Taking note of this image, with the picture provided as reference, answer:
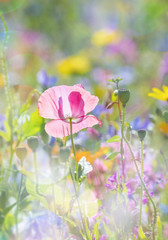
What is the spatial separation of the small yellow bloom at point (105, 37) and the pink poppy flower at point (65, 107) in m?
1.76

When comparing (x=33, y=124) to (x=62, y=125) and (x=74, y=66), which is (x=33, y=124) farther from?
(x=74, y=66)

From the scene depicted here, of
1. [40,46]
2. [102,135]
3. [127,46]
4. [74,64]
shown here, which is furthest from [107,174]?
[40,46]

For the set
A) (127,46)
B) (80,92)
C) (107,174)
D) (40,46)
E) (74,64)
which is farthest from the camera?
(40,46)

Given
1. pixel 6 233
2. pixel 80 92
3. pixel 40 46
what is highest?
pixel 40 46

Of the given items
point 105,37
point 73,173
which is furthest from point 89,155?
point 105,37

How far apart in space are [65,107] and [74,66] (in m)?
1.45

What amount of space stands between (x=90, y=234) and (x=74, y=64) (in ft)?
4.81

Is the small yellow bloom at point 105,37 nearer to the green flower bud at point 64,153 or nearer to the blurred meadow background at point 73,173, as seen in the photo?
the blurred meadow background at point 73,173

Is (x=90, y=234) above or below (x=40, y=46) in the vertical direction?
below

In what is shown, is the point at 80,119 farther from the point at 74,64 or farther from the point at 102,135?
the point at 74,64

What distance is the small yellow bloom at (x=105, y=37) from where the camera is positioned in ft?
6.72

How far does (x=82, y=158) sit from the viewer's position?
0.30m

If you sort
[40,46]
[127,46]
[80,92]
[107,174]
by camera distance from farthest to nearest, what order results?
[40,46], [127,46], [107,174], [80,92]

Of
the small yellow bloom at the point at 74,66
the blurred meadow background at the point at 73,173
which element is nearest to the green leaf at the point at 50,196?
the blurred meadow background at the point at 73,173
